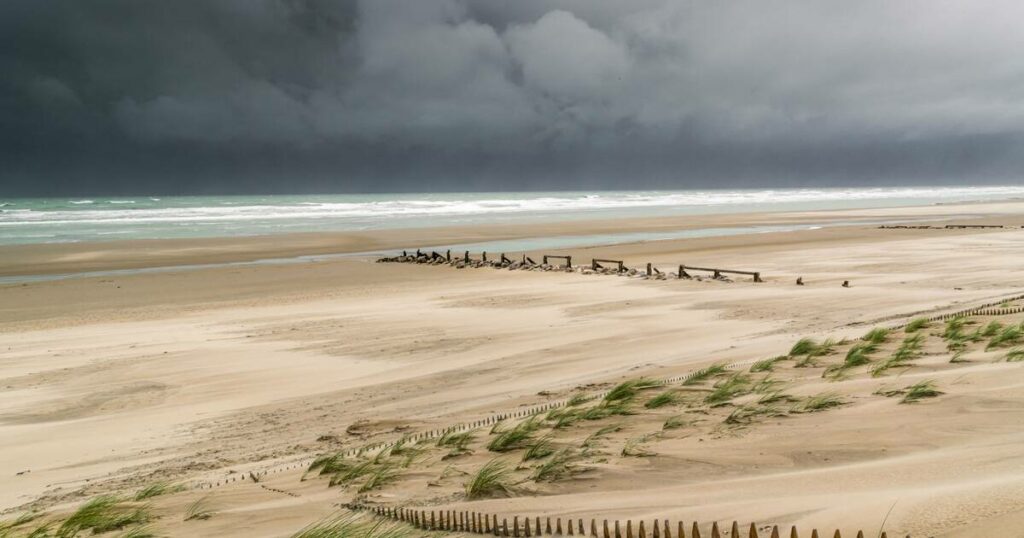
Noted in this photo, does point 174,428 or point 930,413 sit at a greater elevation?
point 930,413

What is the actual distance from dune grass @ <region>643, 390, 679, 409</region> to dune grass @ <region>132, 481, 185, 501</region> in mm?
4196

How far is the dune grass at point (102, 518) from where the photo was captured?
564 centimetres

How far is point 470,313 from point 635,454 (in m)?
12.4

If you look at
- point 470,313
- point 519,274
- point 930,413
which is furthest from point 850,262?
point 930,413

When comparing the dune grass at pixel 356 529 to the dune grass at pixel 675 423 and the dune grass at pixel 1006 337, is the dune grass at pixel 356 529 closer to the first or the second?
the dune grass at pixel 675 423

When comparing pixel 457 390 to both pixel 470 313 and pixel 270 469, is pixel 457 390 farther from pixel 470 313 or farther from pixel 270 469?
pixel 470 313

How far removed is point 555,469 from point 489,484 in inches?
21.3

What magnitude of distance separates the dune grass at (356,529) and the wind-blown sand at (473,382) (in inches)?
13.1

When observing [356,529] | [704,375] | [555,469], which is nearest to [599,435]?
[555,469]

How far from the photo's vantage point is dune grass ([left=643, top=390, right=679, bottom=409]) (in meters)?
8.05

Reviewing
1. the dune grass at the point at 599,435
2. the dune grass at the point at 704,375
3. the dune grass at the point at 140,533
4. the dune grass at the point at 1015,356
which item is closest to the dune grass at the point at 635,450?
the dune grass at the point at 599,435

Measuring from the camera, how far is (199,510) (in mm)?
5996

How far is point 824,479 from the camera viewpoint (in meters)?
5.34

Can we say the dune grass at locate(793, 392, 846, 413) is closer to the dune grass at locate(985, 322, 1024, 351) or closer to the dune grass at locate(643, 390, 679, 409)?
the dune grass at locate(643, 390, 679, 409)
